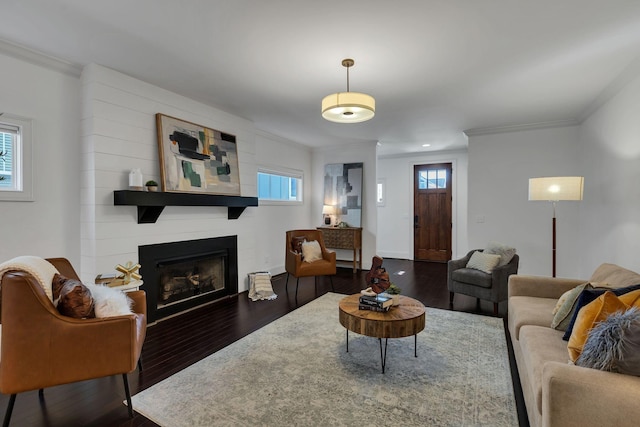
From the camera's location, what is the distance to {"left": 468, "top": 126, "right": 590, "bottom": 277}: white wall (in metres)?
4.78

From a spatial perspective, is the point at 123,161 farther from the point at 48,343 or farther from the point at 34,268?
the point at 48,343

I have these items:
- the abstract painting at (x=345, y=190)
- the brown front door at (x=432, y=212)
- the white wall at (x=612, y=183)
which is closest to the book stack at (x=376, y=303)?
the white wall at (x=612, y=183)

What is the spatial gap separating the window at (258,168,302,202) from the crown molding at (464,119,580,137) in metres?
3.33

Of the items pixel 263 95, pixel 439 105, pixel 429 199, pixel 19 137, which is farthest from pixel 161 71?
pixel 429 199

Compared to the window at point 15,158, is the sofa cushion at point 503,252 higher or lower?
lower

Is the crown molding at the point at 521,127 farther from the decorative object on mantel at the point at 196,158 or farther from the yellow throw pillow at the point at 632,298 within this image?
the yellow throw pillow at the point at 632,298

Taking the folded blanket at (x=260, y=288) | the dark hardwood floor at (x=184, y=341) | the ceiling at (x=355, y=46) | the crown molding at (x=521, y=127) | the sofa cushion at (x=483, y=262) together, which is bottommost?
the dark hardwood floor at (x=184, y=341)

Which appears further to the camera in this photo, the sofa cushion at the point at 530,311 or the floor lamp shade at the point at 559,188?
the floor lamp shade at the point at 559,188

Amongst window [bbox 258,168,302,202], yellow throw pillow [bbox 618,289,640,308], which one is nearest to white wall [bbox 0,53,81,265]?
window [bbox 258,168,302,202]

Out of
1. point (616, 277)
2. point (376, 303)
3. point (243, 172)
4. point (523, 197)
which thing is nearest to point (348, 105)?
point (376, 303)

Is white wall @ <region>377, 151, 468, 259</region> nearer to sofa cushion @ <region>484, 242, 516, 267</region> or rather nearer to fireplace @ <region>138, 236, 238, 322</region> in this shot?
sofa cushion @ <region>484, 242, 516, 267</region>

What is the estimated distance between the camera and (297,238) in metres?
4.85

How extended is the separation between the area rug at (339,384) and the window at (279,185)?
3.05 meters

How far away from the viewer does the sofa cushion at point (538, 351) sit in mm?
1589
